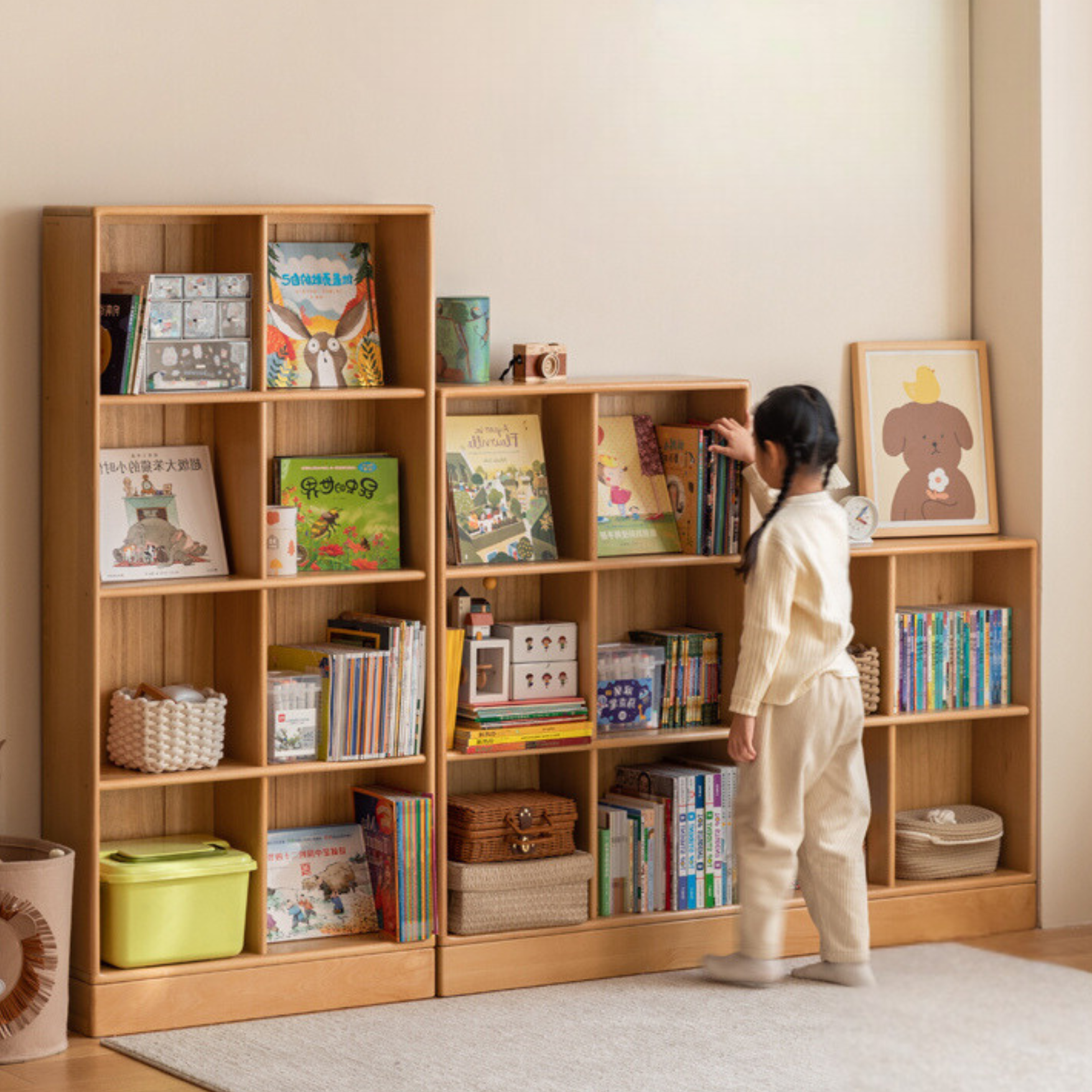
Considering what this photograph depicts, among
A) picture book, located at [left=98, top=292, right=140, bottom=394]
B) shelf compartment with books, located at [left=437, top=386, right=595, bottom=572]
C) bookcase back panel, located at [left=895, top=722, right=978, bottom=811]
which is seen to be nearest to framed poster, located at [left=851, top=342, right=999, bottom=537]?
bookcase back panel, located at [left=895, top=722, right=978, bottom=811]

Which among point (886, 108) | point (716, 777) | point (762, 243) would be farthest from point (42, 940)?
point (886, 108)

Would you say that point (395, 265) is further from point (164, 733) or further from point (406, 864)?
point (406, 864)

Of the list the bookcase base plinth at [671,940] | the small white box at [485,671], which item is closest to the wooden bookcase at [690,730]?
the bookcase base plinth at [671,940]

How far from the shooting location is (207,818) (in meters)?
4.62

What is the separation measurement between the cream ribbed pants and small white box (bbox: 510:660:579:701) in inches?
16.9

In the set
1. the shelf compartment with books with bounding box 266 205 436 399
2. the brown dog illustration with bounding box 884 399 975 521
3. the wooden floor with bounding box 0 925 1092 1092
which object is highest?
the shelf compartment with books with bounding box 266 205 436 399

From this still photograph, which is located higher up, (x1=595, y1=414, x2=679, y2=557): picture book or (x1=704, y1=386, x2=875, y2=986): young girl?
(x1=595, y1=414, x2=679, y2=557): picture book

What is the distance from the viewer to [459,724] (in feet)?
15.4

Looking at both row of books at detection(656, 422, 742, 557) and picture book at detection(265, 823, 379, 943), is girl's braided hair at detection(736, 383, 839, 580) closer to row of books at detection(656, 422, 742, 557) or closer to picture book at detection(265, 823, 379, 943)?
row of books at detection(656, 422, 742, 557)

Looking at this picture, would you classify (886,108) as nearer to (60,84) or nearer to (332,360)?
(332,360)

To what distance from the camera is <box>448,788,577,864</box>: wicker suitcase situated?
4641 millimetres

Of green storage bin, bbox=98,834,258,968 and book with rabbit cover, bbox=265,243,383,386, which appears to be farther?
book with rabbit cover, bbox=265,243,383,386

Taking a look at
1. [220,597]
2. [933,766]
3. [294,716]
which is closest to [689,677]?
[933,766]

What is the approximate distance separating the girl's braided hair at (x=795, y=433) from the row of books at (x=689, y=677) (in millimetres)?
322
